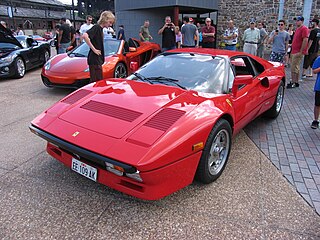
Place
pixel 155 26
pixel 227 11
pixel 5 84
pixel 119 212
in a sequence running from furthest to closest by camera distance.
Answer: pixel 227 11, pixel 155 26, pixel 5 84, pixel 119 212

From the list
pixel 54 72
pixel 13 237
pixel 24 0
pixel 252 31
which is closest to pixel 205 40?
pixel 252 31

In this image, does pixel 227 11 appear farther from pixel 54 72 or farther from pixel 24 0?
pixel 24 0

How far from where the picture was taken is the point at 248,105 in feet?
11.0

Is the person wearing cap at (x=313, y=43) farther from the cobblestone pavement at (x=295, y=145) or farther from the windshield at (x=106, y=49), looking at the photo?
the windshield at (x=106, y=49)

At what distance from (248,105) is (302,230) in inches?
63.1

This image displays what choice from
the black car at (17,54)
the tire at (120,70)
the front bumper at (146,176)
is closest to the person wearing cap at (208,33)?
the tire at (120,70)

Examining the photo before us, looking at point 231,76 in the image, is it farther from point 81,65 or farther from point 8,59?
point 8,59

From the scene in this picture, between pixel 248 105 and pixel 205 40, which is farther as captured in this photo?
pixel 205 40

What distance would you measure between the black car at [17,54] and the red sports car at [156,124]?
530cm

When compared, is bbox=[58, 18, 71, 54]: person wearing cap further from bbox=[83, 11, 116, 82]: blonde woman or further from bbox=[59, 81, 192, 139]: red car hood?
bbox=[59, 81, 192, 139]: red car hood

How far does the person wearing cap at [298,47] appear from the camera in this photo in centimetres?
678

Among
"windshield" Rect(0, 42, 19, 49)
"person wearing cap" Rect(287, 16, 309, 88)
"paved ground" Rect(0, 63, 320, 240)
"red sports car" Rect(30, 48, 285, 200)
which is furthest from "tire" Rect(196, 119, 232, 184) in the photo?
"windshield" Rect(0, 42, 19, 49)

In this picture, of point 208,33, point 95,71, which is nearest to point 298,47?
point 208,33

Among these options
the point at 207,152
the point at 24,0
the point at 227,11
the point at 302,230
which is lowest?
the point at 302,230
